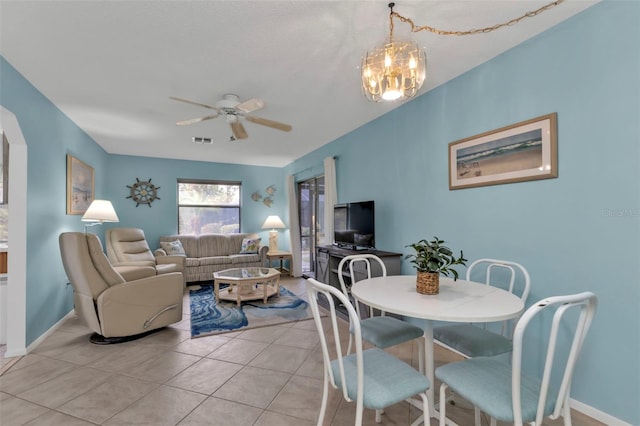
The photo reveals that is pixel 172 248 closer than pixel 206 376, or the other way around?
pixel 206 376

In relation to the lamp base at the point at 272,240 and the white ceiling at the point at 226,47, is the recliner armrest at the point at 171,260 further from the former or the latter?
the white ceiling at the point at 226,47

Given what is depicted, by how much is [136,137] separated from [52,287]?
2.40 metres

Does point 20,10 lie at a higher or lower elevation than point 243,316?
higher

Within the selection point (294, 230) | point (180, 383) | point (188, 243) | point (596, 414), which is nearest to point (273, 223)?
point (294, 230)

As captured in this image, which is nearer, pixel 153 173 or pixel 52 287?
pixel 52 287

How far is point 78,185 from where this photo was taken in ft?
13.0

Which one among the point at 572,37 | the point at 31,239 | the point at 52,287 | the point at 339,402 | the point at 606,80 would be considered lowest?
the point at 339,402

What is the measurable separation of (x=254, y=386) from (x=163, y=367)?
85 cm

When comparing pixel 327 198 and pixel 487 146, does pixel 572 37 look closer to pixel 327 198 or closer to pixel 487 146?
pixel 487 146

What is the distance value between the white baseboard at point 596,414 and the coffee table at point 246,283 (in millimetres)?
3273

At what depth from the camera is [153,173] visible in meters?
6.04

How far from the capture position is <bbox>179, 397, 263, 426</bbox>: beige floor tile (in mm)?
1764

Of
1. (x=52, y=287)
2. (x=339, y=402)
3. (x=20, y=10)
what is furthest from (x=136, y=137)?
(x=339, y=402)

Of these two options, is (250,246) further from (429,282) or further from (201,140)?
(429,282)
